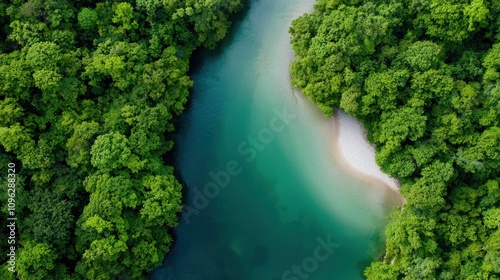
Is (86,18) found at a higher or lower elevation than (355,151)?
higher

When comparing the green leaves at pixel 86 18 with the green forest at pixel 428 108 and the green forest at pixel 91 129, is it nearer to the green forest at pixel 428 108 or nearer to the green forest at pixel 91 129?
the green forest at pixel 91 129

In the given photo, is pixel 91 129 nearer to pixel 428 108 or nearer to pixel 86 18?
pixel 86 18

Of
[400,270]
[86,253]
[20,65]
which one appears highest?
[20,65]

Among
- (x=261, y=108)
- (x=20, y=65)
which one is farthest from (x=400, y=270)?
(x=20, y=65)

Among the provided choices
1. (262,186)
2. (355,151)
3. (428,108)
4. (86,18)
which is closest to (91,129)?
(86,18)

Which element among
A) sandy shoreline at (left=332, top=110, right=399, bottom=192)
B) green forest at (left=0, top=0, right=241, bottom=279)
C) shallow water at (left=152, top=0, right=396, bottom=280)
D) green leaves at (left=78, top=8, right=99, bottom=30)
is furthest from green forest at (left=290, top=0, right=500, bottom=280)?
green leaves at (left=78, top=8, right=99, bottom=30)

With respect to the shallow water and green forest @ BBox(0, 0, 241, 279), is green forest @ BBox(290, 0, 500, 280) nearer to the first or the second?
the shallow water

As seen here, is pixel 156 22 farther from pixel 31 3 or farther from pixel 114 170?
pixel 114 170
